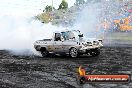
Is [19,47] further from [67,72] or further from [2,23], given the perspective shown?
[67,72]

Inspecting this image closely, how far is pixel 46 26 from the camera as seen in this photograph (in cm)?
3556

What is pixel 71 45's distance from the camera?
73.1ft

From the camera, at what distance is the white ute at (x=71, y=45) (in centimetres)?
2212

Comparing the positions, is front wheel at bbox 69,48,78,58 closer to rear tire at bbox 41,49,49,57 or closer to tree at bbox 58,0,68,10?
rear tire at bbox 41,49,49,57

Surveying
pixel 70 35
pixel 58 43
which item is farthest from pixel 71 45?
pixel 58 43

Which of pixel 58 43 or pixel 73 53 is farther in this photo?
pixel 58 43

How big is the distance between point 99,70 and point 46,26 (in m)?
20.2

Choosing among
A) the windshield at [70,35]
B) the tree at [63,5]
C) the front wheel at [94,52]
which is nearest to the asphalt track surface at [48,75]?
the front wheel at [94,52]

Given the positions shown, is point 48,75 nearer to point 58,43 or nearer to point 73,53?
point 73,53

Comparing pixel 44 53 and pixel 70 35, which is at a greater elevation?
pixel 70 35

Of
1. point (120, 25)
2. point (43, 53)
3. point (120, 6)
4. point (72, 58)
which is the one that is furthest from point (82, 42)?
point (120, 6)

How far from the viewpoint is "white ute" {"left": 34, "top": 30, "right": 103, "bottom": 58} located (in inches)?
871

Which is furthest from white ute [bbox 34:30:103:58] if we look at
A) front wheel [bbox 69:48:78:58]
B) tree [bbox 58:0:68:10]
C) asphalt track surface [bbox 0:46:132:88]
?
tree [bbox 58:0:68:10]

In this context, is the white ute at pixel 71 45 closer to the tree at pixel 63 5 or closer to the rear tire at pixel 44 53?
the rear tire at pixel 44 53
